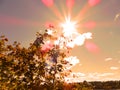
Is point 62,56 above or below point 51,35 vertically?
below

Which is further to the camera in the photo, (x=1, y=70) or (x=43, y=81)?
(x=1, y=70)

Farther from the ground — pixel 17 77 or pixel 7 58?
pixel 7 58

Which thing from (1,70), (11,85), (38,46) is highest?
(38,46)

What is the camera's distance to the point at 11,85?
22188 millimetres

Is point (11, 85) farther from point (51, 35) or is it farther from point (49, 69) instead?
point (51, 35)

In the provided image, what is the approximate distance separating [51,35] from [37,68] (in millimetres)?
3320

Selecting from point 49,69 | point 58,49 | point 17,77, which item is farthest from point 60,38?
point 17,77

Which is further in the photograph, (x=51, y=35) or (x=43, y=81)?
(x=51, y=35)

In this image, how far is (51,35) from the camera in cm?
2417

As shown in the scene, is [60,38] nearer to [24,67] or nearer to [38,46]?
[38,46]

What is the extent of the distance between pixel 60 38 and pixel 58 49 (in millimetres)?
1047

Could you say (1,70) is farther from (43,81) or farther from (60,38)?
(60,38)

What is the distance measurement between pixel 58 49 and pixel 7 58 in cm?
419

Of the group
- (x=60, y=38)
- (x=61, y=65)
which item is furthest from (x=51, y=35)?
(x=61, y=65)
